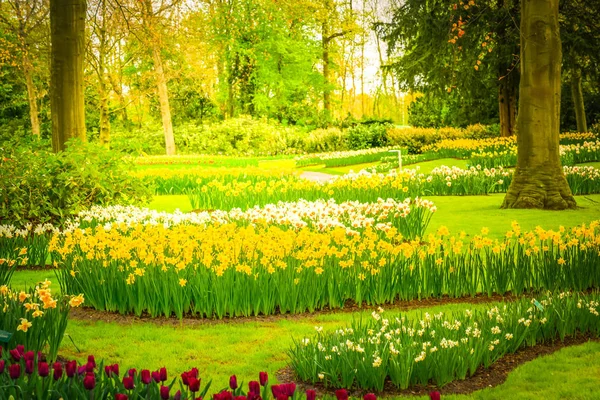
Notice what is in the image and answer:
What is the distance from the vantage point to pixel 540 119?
12.2 meters

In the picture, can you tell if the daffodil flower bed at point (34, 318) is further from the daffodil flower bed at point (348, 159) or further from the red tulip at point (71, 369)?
the daffodil flower bed at point (348, 159)

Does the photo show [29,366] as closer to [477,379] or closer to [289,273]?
[477,379]

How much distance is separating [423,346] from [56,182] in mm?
7304

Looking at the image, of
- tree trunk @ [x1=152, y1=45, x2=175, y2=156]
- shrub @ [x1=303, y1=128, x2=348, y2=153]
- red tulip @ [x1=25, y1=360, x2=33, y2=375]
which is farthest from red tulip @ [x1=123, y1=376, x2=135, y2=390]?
shrub @ [x1=303, y1=128, x2=348, y2=153]

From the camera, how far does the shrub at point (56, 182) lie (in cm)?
952

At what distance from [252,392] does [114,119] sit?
43664 mm

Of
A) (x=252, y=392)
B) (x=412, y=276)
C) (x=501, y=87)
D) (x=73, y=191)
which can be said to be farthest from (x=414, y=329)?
(x=501, y=87)

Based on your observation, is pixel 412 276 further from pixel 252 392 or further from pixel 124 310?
pixel 252 392

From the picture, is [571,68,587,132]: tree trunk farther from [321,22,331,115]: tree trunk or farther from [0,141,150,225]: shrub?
[0,141,150,225]: shrub

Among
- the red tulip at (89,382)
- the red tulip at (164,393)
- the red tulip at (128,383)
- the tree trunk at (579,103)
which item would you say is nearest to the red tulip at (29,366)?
the red tulip at (89,382)

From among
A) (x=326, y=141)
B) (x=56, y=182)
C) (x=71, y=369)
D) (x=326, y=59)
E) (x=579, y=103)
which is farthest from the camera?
(x=326, y=59)

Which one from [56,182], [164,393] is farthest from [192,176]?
[164,393]

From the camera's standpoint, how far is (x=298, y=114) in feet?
140

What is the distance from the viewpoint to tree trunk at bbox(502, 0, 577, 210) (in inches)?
478
